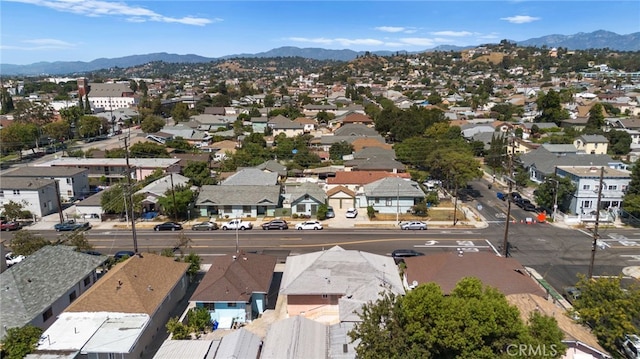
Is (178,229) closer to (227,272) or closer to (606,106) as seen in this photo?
(227,272)

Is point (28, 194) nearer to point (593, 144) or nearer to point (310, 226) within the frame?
point (310, 226)

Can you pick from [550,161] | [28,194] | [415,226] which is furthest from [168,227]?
[550,161]

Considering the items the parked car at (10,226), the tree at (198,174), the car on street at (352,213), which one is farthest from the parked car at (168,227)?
the car on street at (352,213)

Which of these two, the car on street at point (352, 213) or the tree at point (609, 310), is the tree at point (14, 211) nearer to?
the car on street at point (352, 213)

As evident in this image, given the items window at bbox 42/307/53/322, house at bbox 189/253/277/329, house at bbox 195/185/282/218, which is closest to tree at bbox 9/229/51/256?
window at bbox 42/307/53/322

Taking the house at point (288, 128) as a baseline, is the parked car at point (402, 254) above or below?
below

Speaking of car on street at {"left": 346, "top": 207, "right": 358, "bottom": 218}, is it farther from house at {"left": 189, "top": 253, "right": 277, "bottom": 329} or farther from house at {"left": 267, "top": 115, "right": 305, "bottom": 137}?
house at {"left": 267, "top": 115, "right": 305, "bottom": 137}
